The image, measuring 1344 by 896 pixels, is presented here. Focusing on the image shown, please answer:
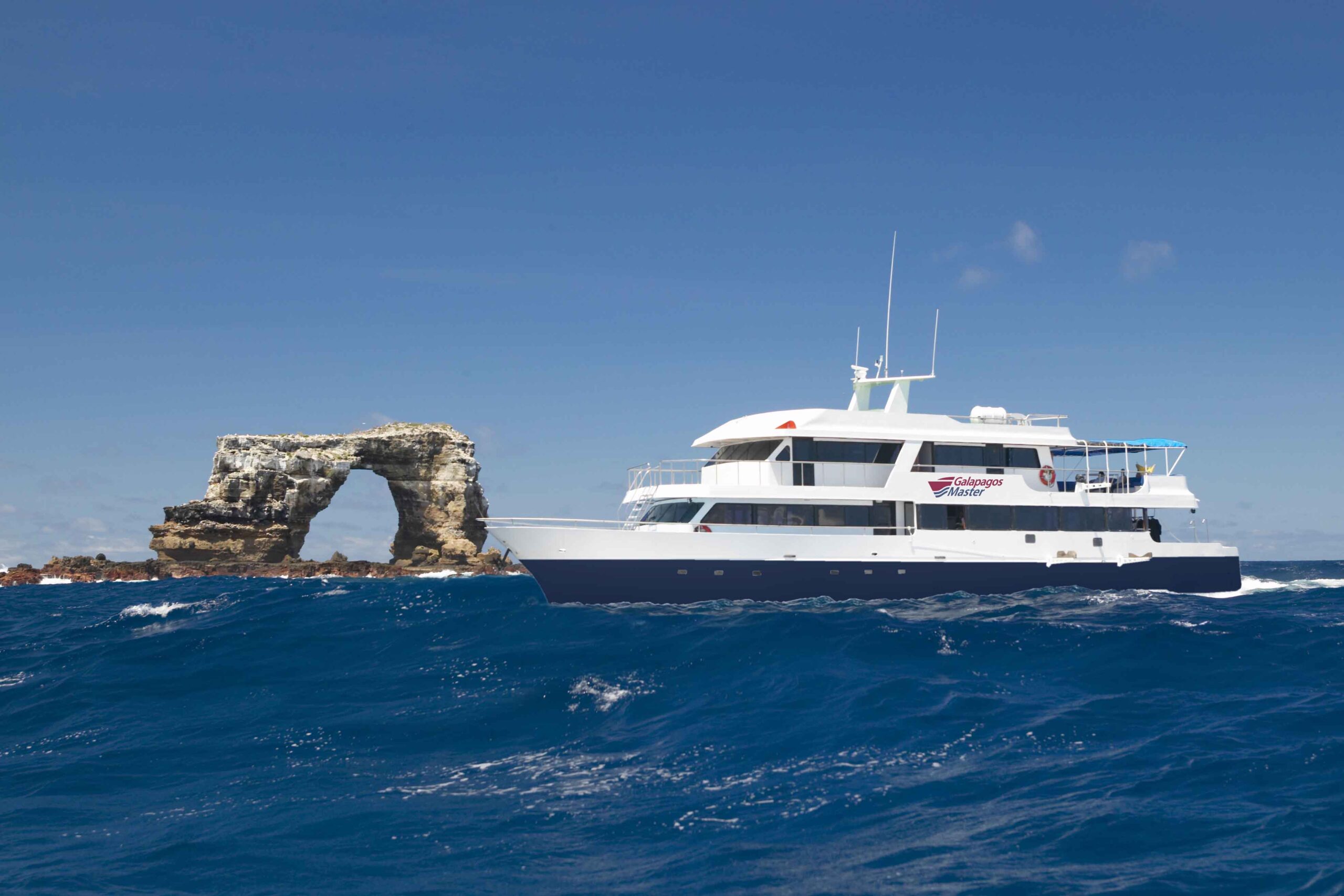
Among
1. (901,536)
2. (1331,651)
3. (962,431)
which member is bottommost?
(1331,651)

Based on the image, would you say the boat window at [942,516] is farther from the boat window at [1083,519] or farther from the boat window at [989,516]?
the boat window at [1083,519]

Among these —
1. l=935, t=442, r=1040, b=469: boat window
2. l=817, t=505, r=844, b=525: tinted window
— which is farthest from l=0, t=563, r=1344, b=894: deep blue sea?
l=935, t=442, r=1040, b=469: boat window

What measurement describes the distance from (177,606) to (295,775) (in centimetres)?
1716

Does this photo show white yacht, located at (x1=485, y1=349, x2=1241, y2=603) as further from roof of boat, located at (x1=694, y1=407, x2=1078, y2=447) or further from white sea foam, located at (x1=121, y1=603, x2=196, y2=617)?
white sea foam, located at (x1=121, y1=603, x2=196, y2=617)

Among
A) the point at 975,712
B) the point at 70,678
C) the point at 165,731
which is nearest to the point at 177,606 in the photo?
the point at 70,678

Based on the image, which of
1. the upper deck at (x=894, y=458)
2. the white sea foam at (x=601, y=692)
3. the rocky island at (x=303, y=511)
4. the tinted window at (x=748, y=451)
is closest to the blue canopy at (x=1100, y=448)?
the upper deck at (x=894, y=458)

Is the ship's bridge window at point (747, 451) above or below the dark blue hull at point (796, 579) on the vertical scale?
above

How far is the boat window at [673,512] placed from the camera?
947 inches

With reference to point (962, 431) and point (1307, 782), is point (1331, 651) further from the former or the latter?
point (962, 431)

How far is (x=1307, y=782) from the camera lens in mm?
10125

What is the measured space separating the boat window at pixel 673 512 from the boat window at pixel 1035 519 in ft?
31.1

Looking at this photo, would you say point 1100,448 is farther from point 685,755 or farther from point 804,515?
point 685,755

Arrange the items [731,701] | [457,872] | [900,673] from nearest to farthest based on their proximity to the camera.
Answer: [457,872], [731,701], [900,673]

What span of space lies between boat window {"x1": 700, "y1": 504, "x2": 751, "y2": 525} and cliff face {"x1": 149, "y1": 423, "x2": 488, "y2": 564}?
46013 millimetres
